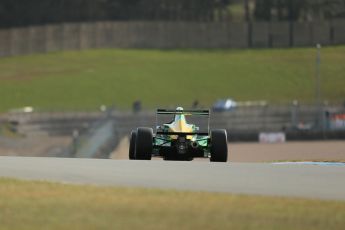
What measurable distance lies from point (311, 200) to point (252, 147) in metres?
55.1

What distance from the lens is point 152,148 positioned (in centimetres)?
2477

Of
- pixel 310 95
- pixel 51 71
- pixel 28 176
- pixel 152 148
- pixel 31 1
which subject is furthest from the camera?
pixel 31 1

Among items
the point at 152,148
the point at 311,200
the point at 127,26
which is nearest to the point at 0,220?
the point at 311,200

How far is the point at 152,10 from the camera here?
450 feet

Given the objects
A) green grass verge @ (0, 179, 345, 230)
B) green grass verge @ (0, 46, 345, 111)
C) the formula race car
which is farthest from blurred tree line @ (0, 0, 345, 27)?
green grass verge @ (0, 179, 345, 230)

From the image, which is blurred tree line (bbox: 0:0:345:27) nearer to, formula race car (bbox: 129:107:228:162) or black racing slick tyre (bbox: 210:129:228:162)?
formula race car (bbox: 129:107:228:162)

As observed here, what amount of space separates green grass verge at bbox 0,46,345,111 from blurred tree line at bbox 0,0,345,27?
212 inches

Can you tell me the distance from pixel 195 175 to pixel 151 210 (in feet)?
14.2

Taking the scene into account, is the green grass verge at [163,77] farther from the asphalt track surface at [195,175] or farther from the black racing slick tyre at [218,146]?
the asphalt track surface at [195,175]

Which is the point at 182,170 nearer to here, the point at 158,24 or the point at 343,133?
the point at 343,133

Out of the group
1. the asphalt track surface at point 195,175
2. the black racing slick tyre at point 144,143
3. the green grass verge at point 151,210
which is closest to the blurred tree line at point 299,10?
the black racing slick tyre at point 144,143

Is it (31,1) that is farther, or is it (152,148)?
(31,1)

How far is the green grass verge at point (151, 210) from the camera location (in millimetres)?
13844

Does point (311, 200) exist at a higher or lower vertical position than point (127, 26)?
lower
